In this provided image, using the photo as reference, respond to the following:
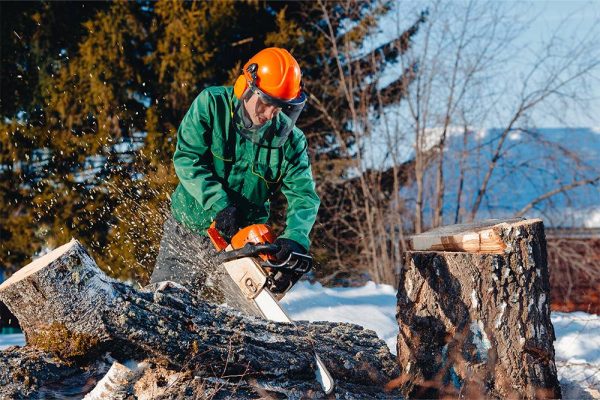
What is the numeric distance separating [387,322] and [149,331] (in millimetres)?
3425

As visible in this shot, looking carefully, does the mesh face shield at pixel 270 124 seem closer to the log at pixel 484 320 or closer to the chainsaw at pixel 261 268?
the chainsaw at pixel 261 268

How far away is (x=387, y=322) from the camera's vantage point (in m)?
5.96

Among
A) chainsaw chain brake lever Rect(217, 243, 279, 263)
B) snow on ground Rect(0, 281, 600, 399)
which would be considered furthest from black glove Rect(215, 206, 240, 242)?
snow on ground Rect(0, 281, 600, 399)

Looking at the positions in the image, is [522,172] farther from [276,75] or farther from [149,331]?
[149,331]

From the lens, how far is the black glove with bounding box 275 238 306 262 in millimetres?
3404

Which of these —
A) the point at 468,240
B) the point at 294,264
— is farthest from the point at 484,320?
the point at 294,264

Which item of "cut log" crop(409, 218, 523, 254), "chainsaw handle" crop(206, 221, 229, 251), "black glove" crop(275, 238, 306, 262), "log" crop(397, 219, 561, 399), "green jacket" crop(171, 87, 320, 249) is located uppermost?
"green jacket" crop(171, 87, 320, 249)

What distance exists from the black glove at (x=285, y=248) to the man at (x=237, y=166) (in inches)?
0.6

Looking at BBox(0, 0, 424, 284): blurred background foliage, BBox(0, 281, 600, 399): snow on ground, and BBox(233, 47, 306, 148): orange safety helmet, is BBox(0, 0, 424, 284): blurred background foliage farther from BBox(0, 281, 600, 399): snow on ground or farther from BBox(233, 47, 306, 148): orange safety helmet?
BBox(233, 47, 306, 148): orange safety helmet

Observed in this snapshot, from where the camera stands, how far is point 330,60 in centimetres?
1259

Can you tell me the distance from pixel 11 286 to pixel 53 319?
0.22 metres

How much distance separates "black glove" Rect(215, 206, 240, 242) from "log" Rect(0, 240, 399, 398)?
412 millimetres

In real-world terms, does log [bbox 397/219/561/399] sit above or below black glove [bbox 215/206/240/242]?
below

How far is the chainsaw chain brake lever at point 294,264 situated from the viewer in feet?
11.1
